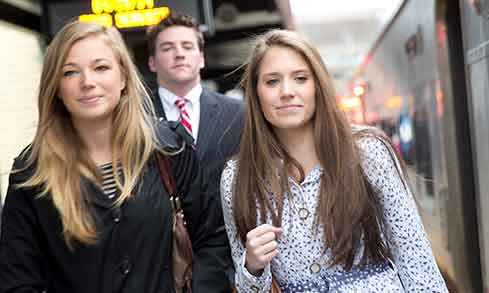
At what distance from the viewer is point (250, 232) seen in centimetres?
214

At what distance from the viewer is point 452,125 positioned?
519 centimetres

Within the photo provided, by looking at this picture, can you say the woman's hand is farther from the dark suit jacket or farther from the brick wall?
the brick wall

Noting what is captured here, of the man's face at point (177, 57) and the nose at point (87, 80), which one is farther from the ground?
the man's face at point (177, 57)

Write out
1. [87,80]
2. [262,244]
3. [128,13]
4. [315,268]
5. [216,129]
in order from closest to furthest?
[262,244], [315,268], [87,80], [216,129], [128,13]

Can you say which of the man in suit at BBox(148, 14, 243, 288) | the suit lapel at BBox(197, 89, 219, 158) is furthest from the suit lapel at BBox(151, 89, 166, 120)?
the suit lapel at BBox(197, 89, 219, 158)

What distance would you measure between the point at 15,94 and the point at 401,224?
3.13 metres

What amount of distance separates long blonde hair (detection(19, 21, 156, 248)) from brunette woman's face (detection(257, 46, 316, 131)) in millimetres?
450

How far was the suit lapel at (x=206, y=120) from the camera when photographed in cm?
336

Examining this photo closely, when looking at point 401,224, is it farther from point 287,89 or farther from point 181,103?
point 181,103

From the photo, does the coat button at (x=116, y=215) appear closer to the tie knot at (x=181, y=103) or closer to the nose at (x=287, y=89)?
the nose at (x=287, y=89)

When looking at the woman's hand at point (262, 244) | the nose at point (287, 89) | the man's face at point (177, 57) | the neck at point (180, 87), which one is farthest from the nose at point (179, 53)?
the woman's hand at point (262, 244)

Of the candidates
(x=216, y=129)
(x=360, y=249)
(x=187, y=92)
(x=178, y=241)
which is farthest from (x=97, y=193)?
(x=187, y=92)

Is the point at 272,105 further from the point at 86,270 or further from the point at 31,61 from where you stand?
the point at 31,61

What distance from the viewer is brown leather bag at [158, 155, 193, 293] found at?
238 cm
